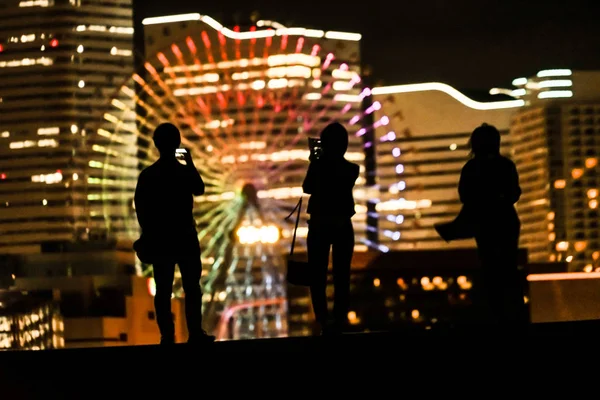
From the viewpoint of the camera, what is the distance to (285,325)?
7619 cm

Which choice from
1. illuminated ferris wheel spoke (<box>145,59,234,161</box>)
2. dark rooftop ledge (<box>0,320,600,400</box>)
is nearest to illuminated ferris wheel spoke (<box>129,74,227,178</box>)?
illuminated ferris wheel spoke (<box>145,59,234,161</box>)

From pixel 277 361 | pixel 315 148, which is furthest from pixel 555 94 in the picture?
pixel 277 361

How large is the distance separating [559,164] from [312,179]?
142 meters

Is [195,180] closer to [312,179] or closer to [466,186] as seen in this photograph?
[312,179]

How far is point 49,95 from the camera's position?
119188 millimetres

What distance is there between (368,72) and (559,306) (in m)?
40.7

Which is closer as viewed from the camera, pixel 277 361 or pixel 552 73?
pixel 277 361

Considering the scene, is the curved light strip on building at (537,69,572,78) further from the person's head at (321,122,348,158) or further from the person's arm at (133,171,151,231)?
the person's arm at (133,171,151,231)

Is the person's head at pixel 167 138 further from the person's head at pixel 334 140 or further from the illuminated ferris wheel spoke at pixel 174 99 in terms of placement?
the illuminated ferris wheel spoke at pixel 174 99

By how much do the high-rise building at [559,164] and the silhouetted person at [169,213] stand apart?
12777cm

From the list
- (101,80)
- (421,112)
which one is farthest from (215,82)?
(421,112)

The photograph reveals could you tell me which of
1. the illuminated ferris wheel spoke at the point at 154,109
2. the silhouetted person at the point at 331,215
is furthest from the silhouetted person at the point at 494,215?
the illuminated ferris wheel spoke at the point at 154,109

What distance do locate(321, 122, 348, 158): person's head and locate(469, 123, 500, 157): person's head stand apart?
82 centimetres

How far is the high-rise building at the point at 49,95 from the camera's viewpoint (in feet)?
361
